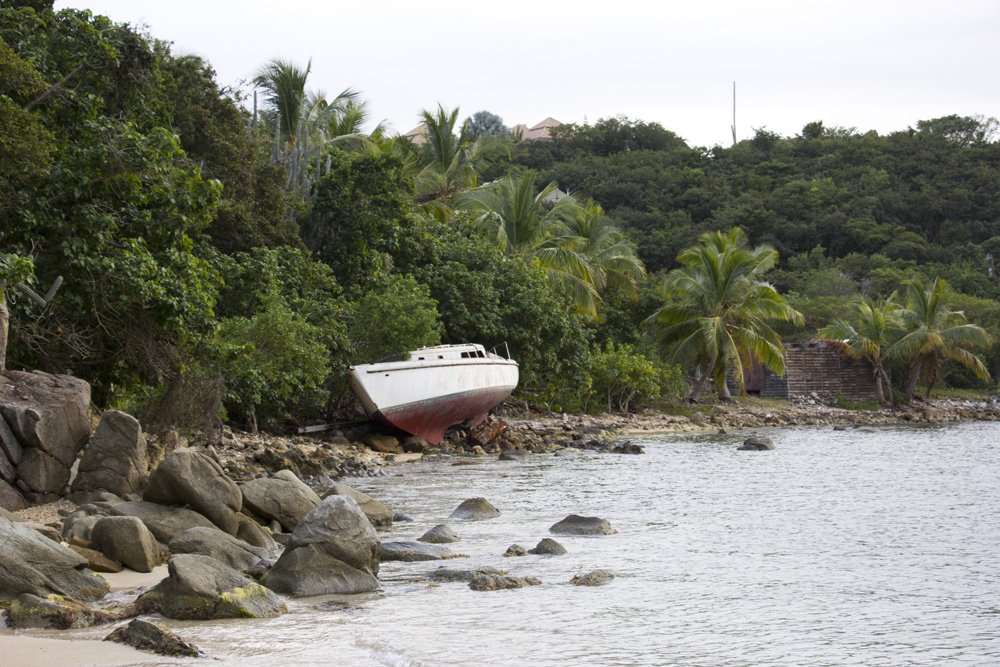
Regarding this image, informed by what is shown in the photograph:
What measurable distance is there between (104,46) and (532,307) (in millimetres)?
14943

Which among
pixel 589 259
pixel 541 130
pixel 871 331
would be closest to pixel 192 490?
pixel 589 259

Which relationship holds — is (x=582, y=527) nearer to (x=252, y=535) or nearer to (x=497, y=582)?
(x=497, y=582)

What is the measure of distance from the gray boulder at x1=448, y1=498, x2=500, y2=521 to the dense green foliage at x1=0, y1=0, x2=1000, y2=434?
12.0ft

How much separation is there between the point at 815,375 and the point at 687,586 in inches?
1328

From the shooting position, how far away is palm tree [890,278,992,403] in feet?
118

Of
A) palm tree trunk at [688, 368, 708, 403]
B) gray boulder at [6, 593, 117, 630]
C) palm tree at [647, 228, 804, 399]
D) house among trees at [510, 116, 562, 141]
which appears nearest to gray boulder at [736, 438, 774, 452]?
palm tree at [647, 228, 804, 399]

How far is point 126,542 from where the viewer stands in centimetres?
697

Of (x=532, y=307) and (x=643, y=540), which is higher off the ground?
→ (x=532, y=307)

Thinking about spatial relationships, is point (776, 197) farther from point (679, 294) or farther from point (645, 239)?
point (679, 294)

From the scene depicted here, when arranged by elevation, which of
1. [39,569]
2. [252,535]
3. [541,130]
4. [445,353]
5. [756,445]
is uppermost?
[541,130]

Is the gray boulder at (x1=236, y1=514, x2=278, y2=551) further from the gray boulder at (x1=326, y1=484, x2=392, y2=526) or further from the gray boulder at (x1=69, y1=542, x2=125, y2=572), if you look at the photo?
the gray boulder at (x1=326, y1=484, x2=392, y2=526)

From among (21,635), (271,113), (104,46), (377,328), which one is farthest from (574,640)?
(271,113)

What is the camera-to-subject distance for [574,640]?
5.57m

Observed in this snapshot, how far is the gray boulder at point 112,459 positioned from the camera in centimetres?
936
